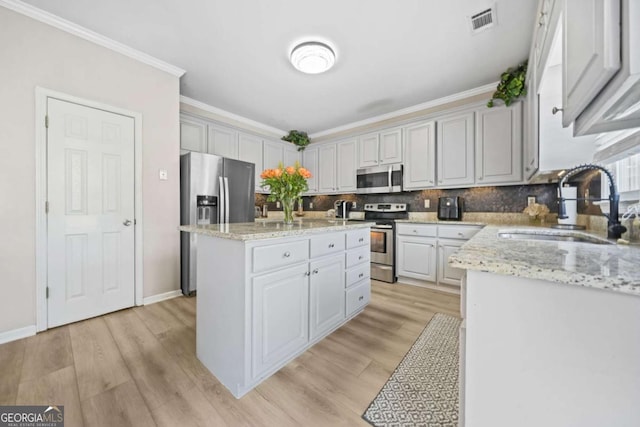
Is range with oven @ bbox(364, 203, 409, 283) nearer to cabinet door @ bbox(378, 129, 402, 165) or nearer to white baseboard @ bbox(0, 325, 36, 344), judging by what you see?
cabinet door @ bbox(378, 129, 402, 165)

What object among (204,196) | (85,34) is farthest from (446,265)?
(85,34)

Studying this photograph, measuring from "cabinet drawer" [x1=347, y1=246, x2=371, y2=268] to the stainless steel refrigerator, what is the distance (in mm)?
1832

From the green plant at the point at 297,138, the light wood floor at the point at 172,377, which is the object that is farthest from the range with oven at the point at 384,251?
the green plant at the point at 297,138

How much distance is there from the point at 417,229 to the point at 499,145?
Answer: 1.40 m

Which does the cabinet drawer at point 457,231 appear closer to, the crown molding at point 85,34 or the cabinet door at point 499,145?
the cabinet door at point 499,145

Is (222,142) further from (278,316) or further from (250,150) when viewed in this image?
(278,316)

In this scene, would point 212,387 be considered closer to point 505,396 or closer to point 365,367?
point 365,367

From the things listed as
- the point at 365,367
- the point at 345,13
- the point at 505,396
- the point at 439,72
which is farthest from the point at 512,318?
the point at 439,72

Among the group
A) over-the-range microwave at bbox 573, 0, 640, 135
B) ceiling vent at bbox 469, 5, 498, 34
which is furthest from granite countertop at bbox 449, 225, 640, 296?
ceiling vent at bbox 469, 5, 498, 34

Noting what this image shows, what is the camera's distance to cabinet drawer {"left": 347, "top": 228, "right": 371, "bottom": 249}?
7.13ft

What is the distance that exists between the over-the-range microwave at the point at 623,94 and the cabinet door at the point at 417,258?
2344mm

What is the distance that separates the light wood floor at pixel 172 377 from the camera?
1229 millimetres

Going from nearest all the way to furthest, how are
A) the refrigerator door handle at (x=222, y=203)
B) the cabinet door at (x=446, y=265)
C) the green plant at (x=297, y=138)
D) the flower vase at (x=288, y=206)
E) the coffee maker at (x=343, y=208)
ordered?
the flower vase at (x=288, y=206) < the cabinet door at (x=446, y=265) < the refrigerator door handle at (x=222, y=203) < the coffee maker at (x=343, y=208) < the green plant at (x=297, y=138)

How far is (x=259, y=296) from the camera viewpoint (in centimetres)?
140
